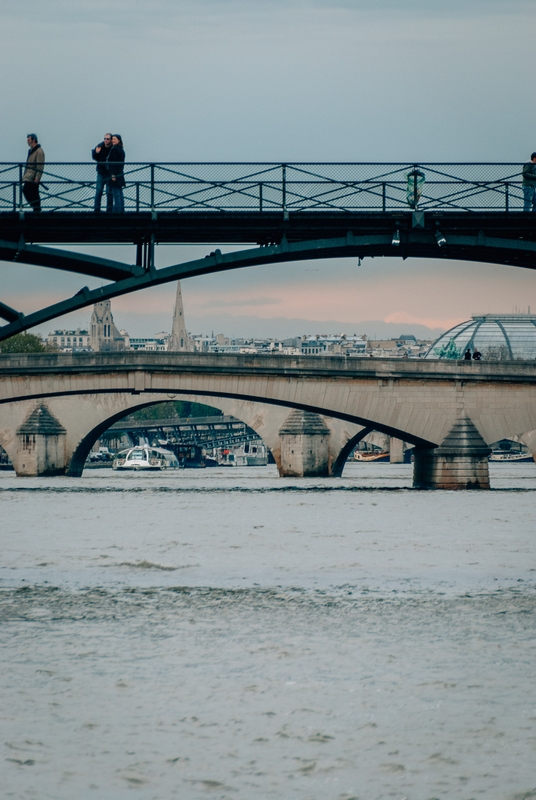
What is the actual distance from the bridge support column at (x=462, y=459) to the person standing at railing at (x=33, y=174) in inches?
838

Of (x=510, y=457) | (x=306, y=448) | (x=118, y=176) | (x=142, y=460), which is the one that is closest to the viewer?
(x=118, y=176)

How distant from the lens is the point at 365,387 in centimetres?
4209

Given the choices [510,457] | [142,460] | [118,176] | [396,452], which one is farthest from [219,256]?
[510,457]

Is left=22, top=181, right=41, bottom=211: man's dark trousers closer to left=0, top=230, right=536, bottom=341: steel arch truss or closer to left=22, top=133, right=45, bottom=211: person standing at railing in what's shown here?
left=22, top=133, right=45, bottom=211: person standing at railing

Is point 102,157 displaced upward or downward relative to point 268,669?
upward

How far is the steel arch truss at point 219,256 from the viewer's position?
21.1 meters

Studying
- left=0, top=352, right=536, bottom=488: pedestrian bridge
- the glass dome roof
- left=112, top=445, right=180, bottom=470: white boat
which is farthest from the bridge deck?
the glass dome roof

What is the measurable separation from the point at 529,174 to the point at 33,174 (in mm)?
8027

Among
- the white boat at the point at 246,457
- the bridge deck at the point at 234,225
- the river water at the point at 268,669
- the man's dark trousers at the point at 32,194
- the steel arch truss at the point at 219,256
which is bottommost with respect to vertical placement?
the white boat at the point at 246,457

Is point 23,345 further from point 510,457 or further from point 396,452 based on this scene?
point 510,457

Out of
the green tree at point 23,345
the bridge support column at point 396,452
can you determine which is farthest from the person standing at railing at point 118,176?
the bridge support column at point 396,452

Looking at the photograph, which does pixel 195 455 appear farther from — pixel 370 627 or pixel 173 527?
pixel 370 627

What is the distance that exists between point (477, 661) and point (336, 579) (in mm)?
6365

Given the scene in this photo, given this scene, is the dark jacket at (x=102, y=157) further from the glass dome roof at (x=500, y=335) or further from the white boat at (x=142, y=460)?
the glass dome roof at (x=500, y=335)
